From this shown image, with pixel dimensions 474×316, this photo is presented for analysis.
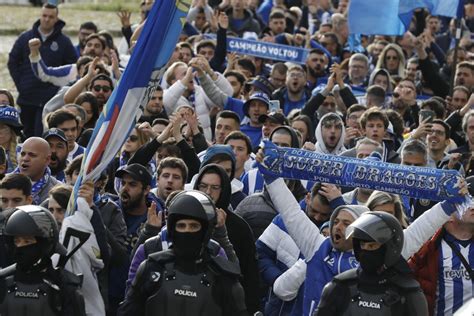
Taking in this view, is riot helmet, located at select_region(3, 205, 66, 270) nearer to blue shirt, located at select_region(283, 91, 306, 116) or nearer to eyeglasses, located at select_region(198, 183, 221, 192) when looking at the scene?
eyeglasses, located at select_region(198, 183, 221, 192)

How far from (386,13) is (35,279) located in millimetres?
10676

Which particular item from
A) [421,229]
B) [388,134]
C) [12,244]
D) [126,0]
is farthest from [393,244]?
[126,0]

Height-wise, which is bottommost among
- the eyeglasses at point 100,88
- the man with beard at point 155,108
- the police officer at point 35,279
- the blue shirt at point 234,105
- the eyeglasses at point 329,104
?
the police officer at point 35,279

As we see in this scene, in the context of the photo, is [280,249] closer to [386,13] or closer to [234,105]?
[234,105]

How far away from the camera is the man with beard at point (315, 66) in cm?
1919

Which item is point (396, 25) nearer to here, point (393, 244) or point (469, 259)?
point (469, 259)

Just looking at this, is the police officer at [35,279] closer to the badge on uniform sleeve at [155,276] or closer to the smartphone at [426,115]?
the badge on uniform sleeve at [155,276]

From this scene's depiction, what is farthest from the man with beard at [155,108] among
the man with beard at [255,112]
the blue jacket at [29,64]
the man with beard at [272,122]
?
the blue jacket at [29,64]

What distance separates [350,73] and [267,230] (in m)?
8.38

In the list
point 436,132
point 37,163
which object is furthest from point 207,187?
point 436,132

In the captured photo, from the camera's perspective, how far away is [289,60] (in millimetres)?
19766

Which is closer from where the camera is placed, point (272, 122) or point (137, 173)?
point (137, 173)

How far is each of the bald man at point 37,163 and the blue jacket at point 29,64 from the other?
6.63 meters

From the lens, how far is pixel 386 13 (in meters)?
18.7
